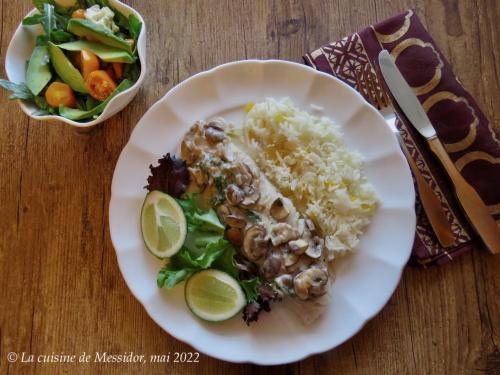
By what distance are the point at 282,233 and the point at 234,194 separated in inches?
9.8

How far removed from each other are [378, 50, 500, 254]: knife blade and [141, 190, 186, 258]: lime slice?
1125 millimetres

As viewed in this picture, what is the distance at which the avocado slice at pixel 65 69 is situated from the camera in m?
2.01

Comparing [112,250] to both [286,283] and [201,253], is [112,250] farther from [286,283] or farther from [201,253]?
[286,283]

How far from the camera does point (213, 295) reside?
1930 mm

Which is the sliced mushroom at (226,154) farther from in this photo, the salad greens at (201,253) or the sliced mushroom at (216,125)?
the salad greens at (201,253)

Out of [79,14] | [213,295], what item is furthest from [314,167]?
[79,14]

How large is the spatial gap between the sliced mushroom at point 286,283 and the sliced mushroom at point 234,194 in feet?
1.14

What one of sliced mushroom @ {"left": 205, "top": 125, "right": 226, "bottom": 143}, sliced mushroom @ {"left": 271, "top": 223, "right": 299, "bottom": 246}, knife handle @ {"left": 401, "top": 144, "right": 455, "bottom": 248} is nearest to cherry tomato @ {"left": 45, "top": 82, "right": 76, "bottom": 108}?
sliced mushroom @ {"left": 205, "top": 125, "right": 226, "bottom": 143}

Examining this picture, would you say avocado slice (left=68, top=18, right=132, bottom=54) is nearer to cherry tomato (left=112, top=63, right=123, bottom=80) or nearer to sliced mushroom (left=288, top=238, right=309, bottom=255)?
cherry tomato (left=112, top=63, right=123, bottom=80)

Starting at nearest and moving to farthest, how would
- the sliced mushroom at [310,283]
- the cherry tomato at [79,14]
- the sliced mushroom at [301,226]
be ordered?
the sliced mushroom at [310,283] < the sliced mushroom at [301,226] < the cherry tomato at [79,14]

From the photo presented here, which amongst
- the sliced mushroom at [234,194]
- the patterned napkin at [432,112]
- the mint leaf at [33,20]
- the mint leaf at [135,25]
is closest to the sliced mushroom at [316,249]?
the sliced mushroom at [234,194]

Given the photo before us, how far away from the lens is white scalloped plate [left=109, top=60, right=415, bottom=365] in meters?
1.97

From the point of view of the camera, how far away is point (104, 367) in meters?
2.11

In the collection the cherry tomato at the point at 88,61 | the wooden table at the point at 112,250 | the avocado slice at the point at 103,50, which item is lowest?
the wooden table at the point at 112,250
